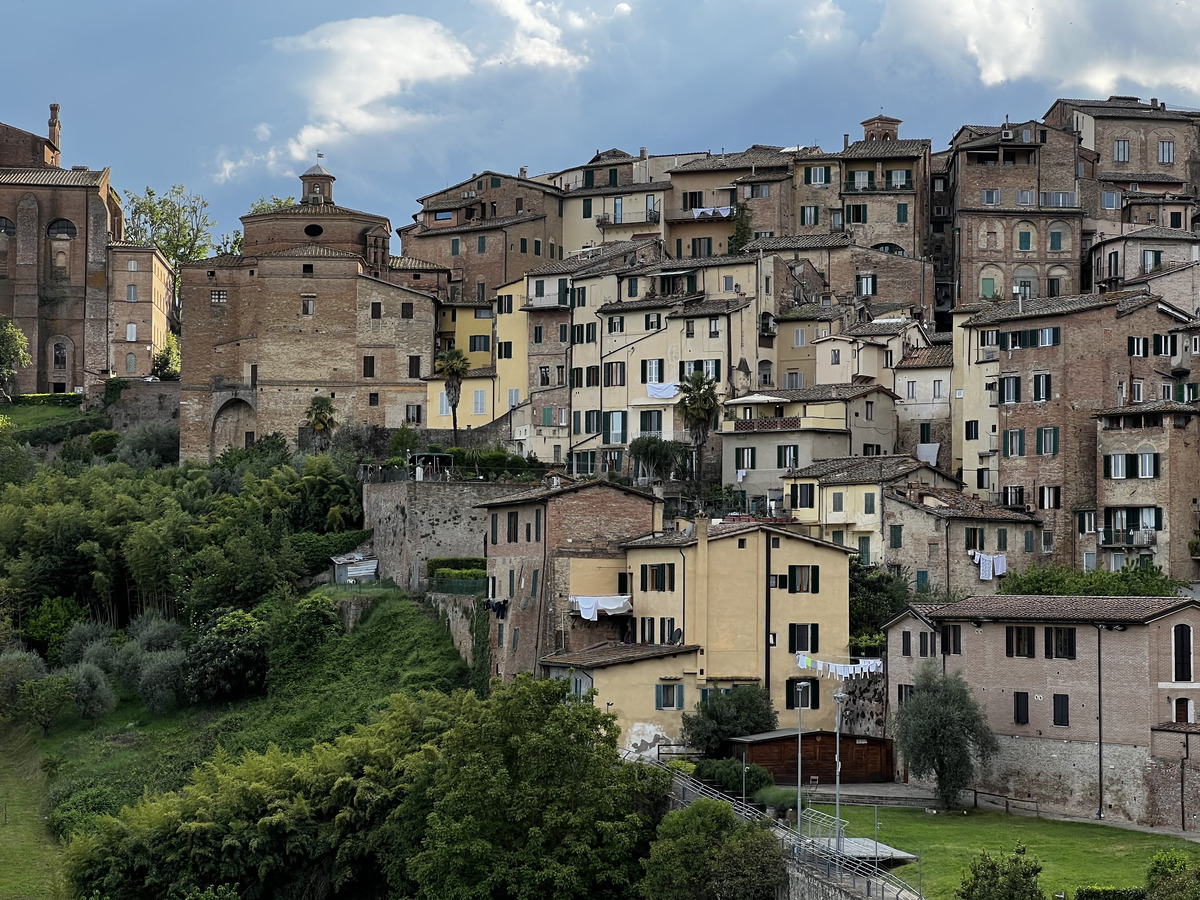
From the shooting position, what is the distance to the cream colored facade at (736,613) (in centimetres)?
5631

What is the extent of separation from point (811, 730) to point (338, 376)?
42.2 meters

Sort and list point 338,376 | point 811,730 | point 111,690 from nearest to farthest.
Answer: point 811,730 < point 111,690 < point 338,376

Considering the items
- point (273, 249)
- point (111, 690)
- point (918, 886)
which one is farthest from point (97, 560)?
point (918, 886)

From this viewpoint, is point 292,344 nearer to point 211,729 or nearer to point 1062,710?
point 211,729

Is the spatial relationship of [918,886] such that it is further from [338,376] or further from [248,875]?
[338,376]

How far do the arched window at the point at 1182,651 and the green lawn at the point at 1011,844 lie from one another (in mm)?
4389

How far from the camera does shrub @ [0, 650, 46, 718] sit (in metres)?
72.0

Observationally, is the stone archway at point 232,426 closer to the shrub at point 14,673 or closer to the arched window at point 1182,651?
the shrub at point 14,673

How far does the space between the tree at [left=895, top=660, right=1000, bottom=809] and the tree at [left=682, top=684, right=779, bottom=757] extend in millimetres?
4318

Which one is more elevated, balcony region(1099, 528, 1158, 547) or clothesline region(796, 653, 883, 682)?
balcony region(1099, 528, 1158, 547)

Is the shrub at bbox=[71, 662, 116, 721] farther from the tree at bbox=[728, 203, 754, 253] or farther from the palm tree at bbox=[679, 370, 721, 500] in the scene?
the tree at bbox=[728, 203, 754, 253]

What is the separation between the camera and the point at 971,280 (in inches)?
3479

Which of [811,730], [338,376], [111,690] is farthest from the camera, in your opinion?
[338,376]

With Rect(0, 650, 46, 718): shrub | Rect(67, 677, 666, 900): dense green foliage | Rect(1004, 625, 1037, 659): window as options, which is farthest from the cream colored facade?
Rect(0, 650, 46, 718): shrub
